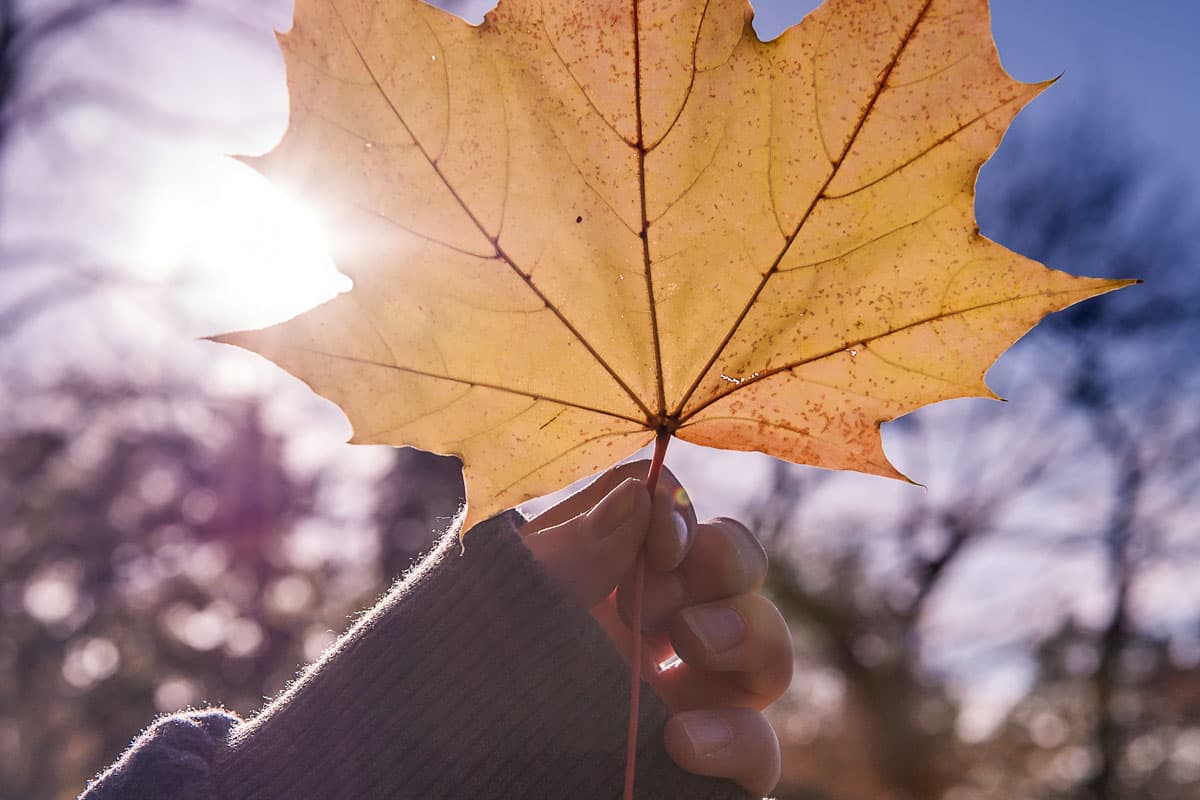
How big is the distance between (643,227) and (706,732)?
0.65 meters

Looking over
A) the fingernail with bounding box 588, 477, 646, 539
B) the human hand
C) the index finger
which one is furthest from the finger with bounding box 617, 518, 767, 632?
the fingernail with bounding box 588, 477, 646, 539

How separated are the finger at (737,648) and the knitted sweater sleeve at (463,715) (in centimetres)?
12

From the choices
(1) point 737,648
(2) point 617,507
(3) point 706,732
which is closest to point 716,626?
(1) point 737,648

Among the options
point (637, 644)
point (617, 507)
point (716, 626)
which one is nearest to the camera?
point (637, 644)

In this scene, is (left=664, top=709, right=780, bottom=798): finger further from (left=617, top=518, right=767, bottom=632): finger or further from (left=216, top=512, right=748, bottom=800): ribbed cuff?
(left=617, top=518, right=767, bottom=632): finger

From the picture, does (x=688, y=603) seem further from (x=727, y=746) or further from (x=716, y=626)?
(x=727, y=746)

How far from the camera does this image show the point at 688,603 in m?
1.15

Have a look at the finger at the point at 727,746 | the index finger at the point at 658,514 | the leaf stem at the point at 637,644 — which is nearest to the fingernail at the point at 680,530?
the index finger at the point at 658,514

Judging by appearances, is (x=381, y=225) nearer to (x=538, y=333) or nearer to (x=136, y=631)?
(x=538, y=333)

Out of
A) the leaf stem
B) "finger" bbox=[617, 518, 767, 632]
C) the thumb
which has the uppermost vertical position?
"finger" bbox=[617, 518, 767, 632]

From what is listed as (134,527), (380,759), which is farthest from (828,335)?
(134,527)

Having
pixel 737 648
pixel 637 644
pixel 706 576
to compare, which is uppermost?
pixel 706 576

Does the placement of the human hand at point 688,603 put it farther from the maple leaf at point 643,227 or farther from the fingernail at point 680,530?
the maple leaf at point 643,227

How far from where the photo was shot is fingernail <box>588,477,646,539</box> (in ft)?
2.88
